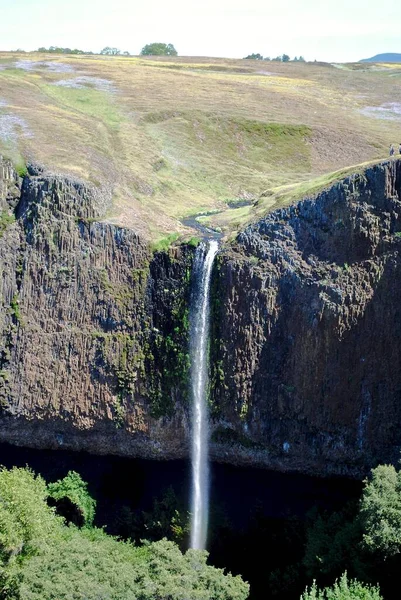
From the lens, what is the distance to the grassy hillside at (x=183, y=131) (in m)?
38.6

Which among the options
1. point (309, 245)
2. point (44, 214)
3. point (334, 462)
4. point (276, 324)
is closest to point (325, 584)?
point (334, 462)

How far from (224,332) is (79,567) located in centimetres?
1149

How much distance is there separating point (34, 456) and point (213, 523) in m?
9.15

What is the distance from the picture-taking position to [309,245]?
2945 centimetres

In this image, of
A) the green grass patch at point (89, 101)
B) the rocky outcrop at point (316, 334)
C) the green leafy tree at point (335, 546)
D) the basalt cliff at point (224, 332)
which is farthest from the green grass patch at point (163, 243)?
the green grass patch at point (89, 101)

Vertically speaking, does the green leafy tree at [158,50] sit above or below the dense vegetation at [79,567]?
above

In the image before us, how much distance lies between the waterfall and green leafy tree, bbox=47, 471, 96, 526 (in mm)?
4577

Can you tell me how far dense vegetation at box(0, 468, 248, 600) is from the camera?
21.9 metres

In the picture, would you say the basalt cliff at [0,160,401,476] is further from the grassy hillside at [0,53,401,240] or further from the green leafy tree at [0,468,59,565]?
the green leafy tree at [0,468,59,565]

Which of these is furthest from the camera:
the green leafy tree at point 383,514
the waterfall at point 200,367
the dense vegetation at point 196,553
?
the waterfall at point 200,367

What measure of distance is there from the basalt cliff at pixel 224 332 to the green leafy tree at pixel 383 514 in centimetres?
428

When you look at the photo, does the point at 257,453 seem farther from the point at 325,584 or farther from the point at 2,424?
the point at 2,424

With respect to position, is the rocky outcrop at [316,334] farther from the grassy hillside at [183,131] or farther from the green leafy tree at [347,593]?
the green leafy tree at [347,593]

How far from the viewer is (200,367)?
30.2 metres
